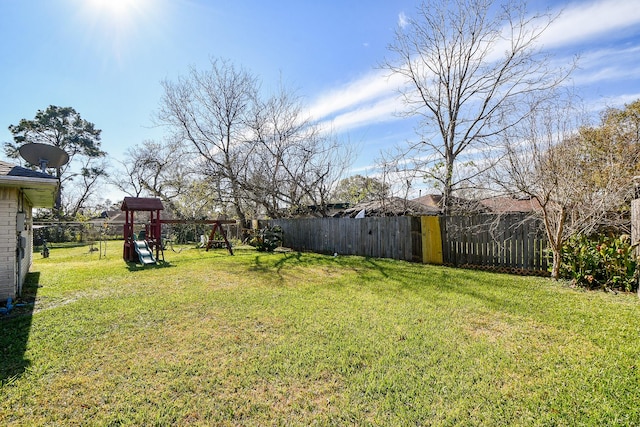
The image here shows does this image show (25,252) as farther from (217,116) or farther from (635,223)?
(635,223)

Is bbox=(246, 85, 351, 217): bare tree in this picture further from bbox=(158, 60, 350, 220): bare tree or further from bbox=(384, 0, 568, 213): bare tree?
bbox=(384, 0, 568, 213): bare tree

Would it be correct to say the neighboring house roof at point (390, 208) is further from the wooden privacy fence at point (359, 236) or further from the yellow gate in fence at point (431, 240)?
the yellow gate in fence at point (431, 240)

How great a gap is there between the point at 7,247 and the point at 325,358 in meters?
5.45

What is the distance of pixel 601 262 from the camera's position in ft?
17.1

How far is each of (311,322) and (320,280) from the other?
8.61ft

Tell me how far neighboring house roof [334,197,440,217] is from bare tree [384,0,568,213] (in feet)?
5.80

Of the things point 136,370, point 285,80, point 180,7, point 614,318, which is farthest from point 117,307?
point 285,80

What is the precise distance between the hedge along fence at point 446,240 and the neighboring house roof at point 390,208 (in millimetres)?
1829

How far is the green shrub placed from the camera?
4.89 metres

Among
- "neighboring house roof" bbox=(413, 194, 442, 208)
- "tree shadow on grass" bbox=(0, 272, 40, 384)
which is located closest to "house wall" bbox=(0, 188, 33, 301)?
"tree shadow on grass" bbox=(0, 272, 40, 384)

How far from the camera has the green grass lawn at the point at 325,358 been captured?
2072mm

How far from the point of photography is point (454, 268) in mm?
7629

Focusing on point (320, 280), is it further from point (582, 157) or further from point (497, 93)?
point (497, 93)

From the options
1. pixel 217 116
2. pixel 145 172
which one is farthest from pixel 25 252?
pixel 145 172
